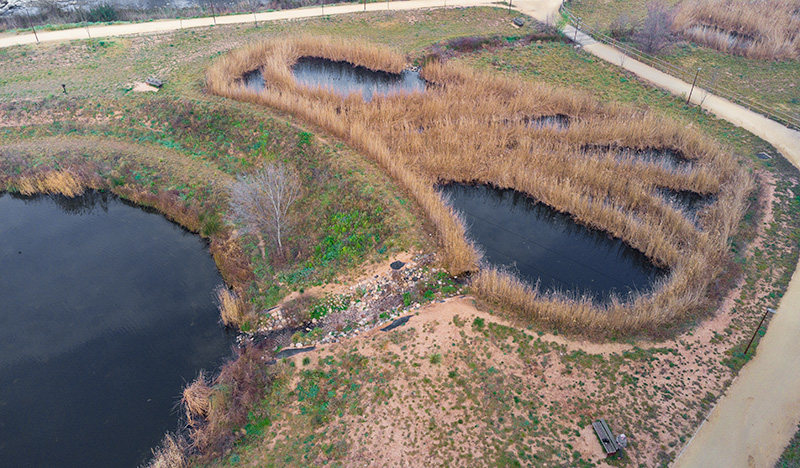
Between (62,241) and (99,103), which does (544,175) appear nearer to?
(62,241)

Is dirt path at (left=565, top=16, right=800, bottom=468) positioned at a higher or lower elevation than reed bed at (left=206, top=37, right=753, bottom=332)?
lower

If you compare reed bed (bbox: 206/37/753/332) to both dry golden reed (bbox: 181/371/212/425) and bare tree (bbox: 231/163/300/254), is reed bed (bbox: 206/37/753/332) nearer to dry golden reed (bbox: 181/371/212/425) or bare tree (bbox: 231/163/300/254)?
bare tree (bbox: 231/163/300/254)

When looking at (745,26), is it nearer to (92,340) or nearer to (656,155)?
(656,155)

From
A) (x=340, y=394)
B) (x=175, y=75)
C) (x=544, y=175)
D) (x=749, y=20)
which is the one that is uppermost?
(x=749, y=20)

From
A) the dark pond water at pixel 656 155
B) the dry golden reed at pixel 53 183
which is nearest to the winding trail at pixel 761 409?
the dark pond water at pixel 656 155

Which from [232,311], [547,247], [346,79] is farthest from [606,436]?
[346,79]

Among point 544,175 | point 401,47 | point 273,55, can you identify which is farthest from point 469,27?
point 544,175

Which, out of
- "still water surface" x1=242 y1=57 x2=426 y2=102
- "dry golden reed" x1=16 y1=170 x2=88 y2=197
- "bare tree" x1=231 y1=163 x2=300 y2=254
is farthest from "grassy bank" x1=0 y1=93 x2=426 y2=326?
"still water surface" x1=242 y1=57 x2=426 y2=102
